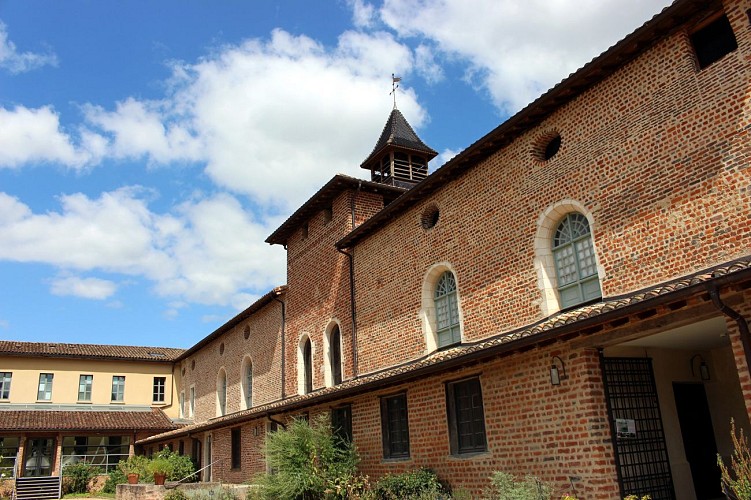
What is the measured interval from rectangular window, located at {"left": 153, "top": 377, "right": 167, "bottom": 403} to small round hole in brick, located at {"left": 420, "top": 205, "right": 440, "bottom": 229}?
2771 centimetres

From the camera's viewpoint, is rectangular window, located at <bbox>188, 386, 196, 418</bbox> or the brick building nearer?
the brick building

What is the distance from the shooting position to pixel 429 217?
15.6 m

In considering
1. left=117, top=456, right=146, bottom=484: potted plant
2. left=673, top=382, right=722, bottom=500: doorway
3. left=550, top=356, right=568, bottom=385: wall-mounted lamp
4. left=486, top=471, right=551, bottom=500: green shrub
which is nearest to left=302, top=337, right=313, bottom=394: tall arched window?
left=117, top=456, right=146, bottom=484: potted plant

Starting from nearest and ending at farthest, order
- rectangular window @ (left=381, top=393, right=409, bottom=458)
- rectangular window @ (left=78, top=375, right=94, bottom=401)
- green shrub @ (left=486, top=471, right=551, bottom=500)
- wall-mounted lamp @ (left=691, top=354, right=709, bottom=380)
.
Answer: green shrub @ (left=486, top=471, right=551, bottom=500) < wall-mounted lamp @ (left=691, top=354, right=709, bottom=380) < rectangular window @ (left=381, top=393, right=409, bottom=458) < rectangular window @ (left=78, top=375, right=94, bottom=401)

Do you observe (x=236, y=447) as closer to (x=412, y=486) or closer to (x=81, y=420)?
(x=81, y=420)

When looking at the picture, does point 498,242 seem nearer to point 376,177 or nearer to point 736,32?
point 736,32

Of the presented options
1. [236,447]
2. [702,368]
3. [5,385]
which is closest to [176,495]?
[236,447]

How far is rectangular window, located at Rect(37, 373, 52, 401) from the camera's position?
111 ft

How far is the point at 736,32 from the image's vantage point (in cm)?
899

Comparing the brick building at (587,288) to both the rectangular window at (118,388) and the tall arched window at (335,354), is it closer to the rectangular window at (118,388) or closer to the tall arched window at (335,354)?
the tall arched window at (335,354)

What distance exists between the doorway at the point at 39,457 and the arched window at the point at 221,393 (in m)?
9.56

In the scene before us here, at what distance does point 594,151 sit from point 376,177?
14.5 meters

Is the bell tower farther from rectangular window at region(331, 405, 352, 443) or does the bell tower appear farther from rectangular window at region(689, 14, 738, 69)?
rectangular window at region(689, 14, 738, 69)

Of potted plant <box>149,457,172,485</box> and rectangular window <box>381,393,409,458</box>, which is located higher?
rectangular window <box>381,393,409,458</box>
